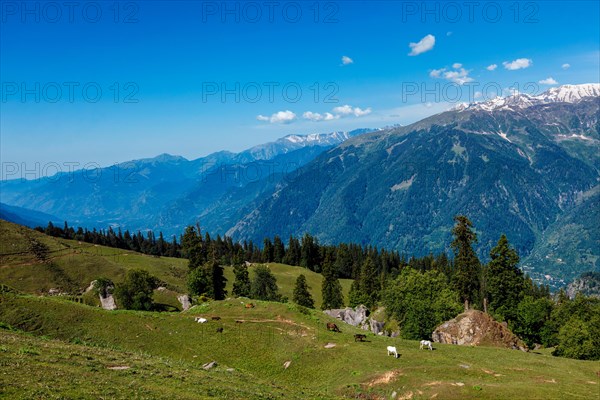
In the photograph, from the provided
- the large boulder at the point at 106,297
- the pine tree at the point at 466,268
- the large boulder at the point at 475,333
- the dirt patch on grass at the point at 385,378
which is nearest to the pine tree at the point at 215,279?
the large boulder at the point at 106,297

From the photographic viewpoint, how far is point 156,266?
141 meters

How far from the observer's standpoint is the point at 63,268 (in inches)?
4503

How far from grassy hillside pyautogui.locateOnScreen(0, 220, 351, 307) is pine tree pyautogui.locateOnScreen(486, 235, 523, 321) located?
225 feet

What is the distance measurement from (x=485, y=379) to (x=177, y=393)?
94.4ft

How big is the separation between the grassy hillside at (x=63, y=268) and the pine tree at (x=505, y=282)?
6869 centimetres

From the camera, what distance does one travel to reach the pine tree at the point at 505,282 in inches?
3378

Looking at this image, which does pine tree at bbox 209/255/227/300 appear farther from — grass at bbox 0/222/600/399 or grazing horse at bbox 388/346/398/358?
grazing horse at bbox 388/346/398/358

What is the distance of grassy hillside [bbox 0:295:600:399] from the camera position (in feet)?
81.3

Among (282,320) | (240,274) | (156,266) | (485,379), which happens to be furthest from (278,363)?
(156,266)

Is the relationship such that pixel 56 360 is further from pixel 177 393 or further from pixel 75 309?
pixel 75 309

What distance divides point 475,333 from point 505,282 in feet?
102

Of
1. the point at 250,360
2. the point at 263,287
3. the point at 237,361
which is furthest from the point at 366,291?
the point at 237,361

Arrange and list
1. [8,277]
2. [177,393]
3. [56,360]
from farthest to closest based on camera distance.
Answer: [8,277] < [56,360] < [177,393]

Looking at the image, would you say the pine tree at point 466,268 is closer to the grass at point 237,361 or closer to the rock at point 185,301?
the grass at point 237,361
